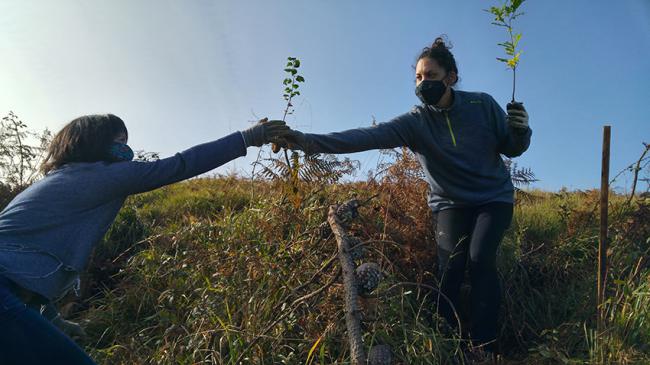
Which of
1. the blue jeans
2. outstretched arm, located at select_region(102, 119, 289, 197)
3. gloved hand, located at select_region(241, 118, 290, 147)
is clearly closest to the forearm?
gloved hand, located at select_region(241, 118, 290, 147)

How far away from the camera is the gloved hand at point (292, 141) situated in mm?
2957

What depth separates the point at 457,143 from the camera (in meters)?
3.23

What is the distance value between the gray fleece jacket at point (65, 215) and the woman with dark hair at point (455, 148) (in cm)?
92

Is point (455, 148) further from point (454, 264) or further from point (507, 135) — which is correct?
point (454, 264)

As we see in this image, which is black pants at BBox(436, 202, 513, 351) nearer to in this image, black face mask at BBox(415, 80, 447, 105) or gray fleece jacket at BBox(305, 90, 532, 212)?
gray fleece jacket at BBox(305, 90, 532, 212)

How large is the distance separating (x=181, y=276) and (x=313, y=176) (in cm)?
149

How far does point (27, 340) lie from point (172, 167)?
1.02m

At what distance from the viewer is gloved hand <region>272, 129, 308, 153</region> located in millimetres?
2957

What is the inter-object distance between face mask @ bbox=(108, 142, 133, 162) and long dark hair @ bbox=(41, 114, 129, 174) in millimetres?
22

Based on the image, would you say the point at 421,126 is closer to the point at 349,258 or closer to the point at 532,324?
the point at 349,258

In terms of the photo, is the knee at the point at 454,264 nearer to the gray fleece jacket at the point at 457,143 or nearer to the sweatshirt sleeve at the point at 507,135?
the gray fleece jacket at the point at 457,143

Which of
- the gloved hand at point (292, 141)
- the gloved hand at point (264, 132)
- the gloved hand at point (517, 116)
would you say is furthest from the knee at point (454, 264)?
the gloved hand at point (264, 132)

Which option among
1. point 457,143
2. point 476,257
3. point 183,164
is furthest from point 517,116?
point 183,164

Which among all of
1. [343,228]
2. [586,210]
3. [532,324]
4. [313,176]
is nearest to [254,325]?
[343,228]
